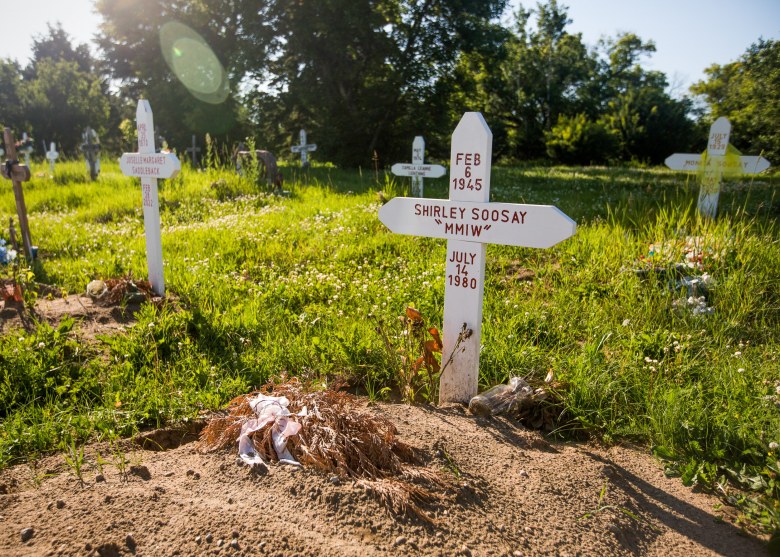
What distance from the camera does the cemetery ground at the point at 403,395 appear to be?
1.96m

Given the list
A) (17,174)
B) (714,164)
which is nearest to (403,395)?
(17,174)

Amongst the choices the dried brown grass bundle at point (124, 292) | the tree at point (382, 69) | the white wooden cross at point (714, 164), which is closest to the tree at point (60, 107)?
the tree at point (382, 69)

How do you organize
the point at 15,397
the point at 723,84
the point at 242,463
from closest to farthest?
the point at 242,463 → the point at 15,397 → the point at 723,84

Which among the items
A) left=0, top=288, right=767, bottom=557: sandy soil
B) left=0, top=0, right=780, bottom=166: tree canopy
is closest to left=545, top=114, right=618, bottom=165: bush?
left=0, top=0, right=780, bottom=166: tree canopy

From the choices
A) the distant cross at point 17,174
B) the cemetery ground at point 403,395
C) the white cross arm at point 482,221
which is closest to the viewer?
the cemetery ground at point 403,395

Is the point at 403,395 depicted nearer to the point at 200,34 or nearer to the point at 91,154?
the point at 91,154

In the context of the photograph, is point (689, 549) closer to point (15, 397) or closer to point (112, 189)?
point (15, 397)

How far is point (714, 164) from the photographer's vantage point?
6816mm

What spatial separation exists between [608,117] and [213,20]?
719 inches

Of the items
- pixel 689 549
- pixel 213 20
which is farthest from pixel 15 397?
pixel 213 20

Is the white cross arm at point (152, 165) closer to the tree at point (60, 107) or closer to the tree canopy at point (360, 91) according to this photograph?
the tree canopy at point (360, 91)

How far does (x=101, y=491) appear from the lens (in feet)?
6.98

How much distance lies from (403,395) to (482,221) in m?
1.14

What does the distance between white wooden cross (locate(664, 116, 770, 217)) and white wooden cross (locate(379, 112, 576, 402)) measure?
14.7 ft
